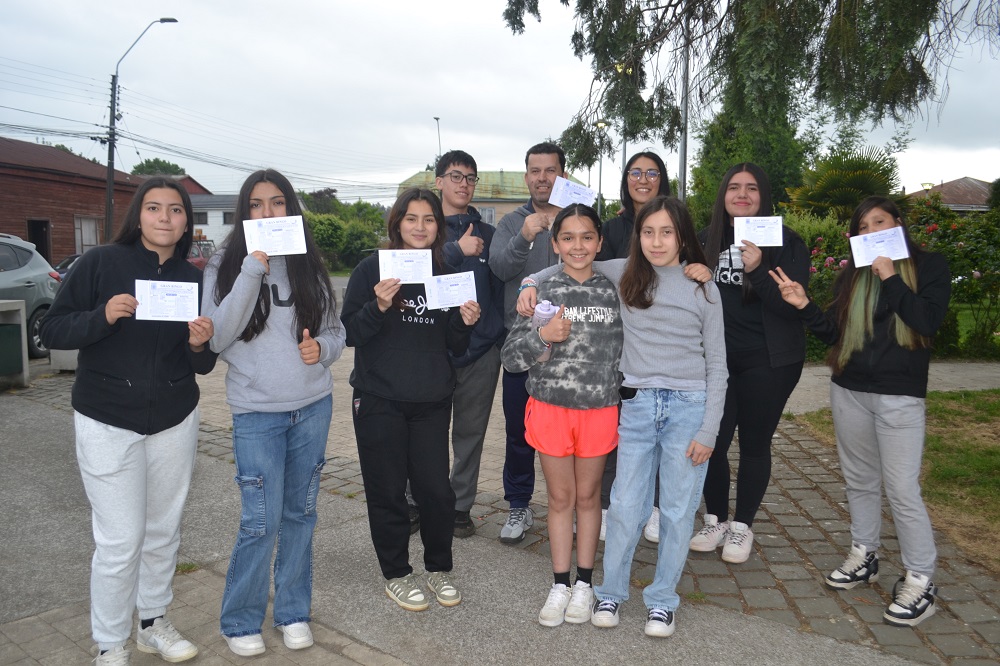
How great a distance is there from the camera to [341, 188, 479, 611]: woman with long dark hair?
364 cm

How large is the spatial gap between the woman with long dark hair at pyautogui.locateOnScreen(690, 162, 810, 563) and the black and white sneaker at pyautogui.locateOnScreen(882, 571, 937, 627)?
823mm

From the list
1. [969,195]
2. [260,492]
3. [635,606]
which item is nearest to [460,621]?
[635,606]

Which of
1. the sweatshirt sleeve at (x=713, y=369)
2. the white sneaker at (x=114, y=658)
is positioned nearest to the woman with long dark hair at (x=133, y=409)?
the white sneaker at (x=114, y=658)

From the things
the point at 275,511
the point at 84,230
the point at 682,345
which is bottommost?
the point at 275,511

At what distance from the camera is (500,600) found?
379 cm

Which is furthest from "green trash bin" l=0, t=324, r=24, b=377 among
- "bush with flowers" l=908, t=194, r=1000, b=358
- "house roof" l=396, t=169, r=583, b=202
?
"house roof" l=396, t=169, r=583, b=202

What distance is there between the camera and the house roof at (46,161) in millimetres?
28473

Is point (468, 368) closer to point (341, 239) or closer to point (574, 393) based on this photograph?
point (574, 393)

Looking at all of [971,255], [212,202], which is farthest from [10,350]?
[212,202]

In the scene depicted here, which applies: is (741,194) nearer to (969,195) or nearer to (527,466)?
(527,466)

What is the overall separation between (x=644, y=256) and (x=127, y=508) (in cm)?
250

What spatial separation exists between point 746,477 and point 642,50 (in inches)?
148

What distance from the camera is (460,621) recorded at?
11.8 ft

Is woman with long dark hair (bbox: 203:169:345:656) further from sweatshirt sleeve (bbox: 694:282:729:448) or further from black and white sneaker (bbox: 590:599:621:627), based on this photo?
sweatshirt sleeve (bbox: 694:282:729:448)
